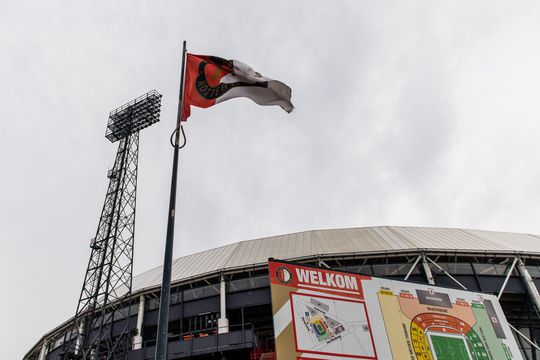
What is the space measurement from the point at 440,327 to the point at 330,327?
23.5 ft

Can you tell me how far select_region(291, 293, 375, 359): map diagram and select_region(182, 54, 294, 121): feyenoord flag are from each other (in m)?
11.0

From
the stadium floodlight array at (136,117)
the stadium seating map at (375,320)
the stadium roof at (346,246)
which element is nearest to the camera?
the stadium seating map at (375,320)

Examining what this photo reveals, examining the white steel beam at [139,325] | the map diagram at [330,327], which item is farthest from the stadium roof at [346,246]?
the map diagram at [330,327]

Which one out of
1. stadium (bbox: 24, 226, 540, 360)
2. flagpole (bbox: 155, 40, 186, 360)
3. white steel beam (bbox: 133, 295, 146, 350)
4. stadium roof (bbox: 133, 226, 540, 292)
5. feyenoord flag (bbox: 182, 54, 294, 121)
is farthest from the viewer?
stadium roof (bbox: 133, 226, 540, 292)

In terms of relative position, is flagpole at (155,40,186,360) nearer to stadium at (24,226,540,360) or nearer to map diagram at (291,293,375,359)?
map diagram at (291,293,375,359)

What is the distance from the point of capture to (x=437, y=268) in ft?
104

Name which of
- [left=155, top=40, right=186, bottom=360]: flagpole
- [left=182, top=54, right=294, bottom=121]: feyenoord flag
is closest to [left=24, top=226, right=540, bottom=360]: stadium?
[left=182, top=54, right=294, bottom=121]: feyenoord flag

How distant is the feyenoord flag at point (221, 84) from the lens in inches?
546

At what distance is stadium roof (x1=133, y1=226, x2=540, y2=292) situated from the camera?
33.3 meters

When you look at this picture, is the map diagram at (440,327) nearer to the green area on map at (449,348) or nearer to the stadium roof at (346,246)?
the green area on map at (449,348)

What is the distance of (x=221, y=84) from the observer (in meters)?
14.3

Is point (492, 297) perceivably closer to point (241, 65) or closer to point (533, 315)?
point (533, 315)

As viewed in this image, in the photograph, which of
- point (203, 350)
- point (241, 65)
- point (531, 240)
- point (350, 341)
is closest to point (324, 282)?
point (350, 341)

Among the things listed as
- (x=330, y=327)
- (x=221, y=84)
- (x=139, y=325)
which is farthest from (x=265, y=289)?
(x=221, y=84)
